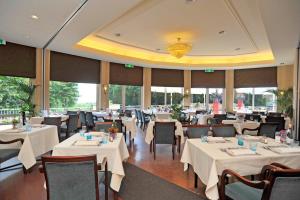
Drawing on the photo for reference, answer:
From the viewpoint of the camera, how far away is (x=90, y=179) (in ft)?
6.70

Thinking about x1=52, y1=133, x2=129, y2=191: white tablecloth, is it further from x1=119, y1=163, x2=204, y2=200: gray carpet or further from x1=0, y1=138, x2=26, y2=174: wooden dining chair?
x1=0, y1=138, x2=26, y2=174: wooden dining chair

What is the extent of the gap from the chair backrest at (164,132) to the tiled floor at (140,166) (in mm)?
406

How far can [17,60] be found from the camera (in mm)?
7016

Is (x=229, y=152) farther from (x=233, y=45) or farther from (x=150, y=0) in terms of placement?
(x=233, y=45)

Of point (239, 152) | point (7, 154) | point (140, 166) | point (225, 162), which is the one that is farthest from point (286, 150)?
point (7, 154)

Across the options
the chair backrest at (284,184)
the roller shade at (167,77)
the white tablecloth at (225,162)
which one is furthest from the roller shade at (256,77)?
the chair backrest at (284,184)

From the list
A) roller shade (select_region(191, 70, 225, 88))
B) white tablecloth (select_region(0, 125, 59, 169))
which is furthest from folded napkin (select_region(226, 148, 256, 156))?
roller shade (select_region(191, 70, 225, 88))

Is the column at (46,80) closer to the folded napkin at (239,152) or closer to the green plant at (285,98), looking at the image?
the folded napkin at (239,152)

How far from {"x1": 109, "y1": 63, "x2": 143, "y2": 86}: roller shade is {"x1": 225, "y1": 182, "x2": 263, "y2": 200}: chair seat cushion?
28.5 feet

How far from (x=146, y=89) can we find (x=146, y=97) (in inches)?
17.3

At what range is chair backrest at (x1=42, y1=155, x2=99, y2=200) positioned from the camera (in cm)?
194

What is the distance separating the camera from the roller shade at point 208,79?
12109mm

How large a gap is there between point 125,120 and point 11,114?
4.32 meters

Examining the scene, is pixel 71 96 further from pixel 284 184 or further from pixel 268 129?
pixel 284 184
